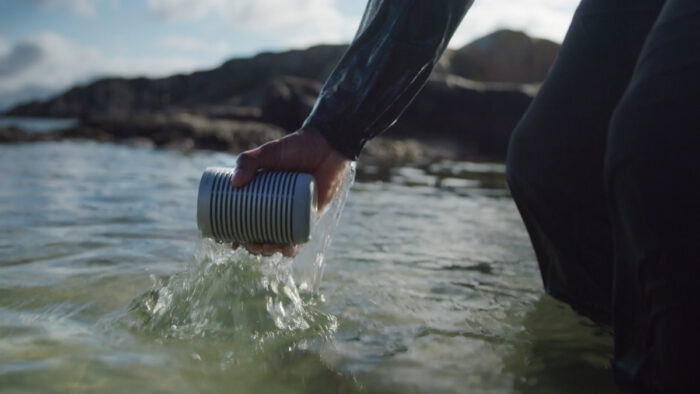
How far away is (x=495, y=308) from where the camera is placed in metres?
2.60

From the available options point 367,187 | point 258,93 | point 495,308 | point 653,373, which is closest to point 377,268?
point 495,308

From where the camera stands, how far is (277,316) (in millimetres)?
2332

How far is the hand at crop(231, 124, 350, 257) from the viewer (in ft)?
6.71

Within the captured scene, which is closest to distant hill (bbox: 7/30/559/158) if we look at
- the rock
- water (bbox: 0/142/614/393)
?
the rock

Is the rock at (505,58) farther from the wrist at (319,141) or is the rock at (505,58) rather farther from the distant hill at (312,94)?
the wrist at (319,141)

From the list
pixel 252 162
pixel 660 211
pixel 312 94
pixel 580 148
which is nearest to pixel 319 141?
pixel 252 162

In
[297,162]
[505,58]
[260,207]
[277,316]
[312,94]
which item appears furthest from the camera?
[505,58]

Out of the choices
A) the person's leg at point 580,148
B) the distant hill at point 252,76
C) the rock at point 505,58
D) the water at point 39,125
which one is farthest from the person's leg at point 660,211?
the rock at point 505,58

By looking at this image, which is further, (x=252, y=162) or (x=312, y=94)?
(x=312, y=94)

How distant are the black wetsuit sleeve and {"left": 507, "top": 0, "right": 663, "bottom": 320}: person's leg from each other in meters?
0.44

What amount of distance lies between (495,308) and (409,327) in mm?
459

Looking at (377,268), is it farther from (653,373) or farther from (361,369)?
(653,373)

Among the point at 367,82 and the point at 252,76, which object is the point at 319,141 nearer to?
the point at 367,82

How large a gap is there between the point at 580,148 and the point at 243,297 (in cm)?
131
